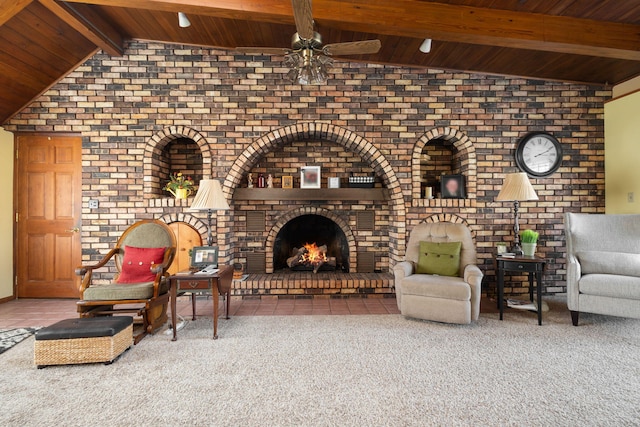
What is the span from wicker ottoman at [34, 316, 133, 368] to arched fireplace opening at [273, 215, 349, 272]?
294 cm

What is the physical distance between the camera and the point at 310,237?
18.2ft

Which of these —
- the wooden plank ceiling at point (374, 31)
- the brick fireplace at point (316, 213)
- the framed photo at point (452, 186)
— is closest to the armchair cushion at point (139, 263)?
the brick fireplace at point (316, 213)

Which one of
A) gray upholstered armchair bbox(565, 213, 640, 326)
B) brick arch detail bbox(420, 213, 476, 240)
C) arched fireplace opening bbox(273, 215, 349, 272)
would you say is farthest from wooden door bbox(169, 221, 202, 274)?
gray upholstered armchair bbox(565, 213, 640, 326)

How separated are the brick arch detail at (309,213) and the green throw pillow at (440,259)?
1446mm

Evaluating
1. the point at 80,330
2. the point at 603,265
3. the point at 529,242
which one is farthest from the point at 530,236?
the point at 80,330

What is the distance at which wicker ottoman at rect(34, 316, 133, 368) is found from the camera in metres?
2.64

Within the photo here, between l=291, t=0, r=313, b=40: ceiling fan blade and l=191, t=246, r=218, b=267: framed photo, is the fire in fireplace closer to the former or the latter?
l=191, t=246, r=218, b=267: framed photo

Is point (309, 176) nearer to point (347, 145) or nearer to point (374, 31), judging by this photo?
point (347, 145)

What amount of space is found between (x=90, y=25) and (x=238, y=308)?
3.80 m

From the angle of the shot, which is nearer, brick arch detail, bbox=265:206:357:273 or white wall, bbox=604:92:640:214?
white wall, bbox=604:92:640:214

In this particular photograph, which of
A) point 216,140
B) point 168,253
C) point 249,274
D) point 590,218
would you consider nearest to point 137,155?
point 216,140

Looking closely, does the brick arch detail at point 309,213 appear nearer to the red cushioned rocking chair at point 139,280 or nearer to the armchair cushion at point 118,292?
the red cushioned rocking chair at point 139,280

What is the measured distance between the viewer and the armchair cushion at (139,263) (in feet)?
11.7

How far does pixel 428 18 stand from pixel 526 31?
1046 mm
